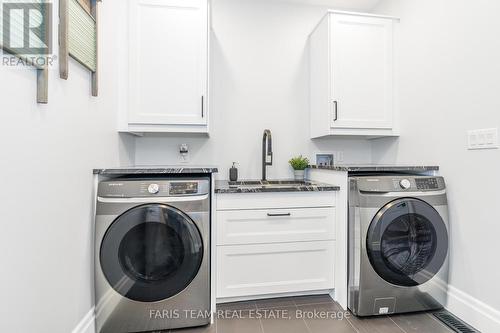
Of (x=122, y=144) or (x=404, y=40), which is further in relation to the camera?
(x=404, y=40)

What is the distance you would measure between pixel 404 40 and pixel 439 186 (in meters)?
1.31

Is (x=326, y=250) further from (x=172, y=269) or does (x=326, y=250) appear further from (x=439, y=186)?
(x=172, y=269)

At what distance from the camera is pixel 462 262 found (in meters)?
1.67

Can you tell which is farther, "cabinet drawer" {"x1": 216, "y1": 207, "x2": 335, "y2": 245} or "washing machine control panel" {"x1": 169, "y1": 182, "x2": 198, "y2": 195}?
"cabinet drawer" {"x1": 216, "y1": 207, "x2": 335, "y2": 245}

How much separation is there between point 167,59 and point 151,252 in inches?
55.8

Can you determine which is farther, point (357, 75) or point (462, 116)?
point (357, 75)

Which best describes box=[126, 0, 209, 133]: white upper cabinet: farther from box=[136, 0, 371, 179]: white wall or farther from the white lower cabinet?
the white lower cabinet

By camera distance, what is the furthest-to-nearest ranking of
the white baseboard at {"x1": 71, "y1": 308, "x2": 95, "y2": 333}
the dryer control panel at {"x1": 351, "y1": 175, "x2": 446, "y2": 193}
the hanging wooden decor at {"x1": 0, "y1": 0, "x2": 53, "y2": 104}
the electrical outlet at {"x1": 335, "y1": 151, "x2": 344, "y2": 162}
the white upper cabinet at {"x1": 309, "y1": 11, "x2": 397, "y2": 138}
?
the electrical outlet at {"x1": 335, "y1": 151, "x2": 344, "y2": 162} → the white upper cabinet at {"x1": 309, "y1": 11, "x2": 397, "y2": 138} → the dryer control panel at {"x1": 351, "y1": 175, "x2": 446, "y2": 193} → the white baseboard at {"x1": 71, "y1": 308, "x2": 95, "y2": 333} → the hanging wooden decor at {"x1": 0, "y1": 0, "x2": 53, "y2": 104}

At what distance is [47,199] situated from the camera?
42.4 inches

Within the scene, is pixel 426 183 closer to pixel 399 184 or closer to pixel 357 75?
pixel 399 184

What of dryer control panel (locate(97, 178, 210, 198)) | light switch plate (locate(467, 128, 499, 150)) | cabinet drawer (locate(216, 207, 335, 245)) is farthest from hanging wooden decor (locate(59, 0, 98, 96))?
light switch plate (locate(467, 128, 499, 150))

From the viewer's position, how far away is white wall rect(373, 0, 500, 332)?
1.48m

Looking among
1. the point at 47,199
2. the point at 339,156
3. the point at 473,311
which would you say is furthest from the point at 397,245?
the point at 47,199

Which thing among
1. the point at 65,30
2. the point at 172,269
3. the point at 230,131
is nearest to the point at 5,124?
the point at 65,30
